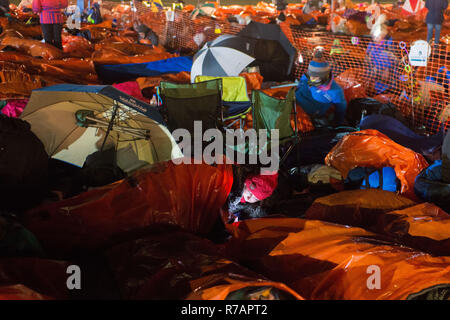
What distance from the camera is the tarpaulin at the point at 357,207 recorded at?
2601 millimetres

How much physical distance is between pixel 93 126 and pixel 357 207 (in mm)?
2216

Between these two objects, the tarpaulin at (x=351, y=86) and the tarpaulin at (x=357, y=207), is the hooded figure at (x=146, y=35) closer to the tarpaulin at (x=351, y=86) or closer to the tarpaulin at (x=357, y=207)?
the tarpaulin at (x=351, y=86)

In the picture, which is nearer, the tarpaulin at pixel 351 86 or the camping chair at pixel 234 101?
the camping chair at pixel 234 101

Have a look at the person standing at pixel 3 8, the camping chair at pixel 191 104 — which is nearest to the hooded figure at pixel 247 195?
the camping chair at pixel 191 104

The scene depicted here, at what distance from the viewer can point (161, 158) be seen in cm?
346

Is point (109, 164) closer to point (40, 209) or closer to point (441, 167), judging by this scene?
point (40, 209)

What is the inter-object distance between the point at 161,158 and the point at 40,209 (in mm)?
1407

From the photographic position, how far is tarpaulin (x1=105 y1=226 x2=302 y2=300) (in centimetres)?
142

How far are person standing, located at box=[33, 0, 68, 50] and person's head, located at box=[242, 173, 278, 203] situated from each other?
6381 millimetres

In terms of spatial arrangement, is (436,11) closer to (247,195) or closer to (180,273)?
(247,195)

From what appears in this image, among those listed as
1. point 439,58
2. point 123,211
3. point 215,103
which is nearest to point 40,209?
point 123,211

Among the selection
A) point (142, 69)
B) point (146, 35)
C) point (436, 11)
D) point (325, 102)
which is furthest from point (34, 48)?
point (436, 11)

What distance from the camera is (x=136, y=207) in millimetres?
2279
